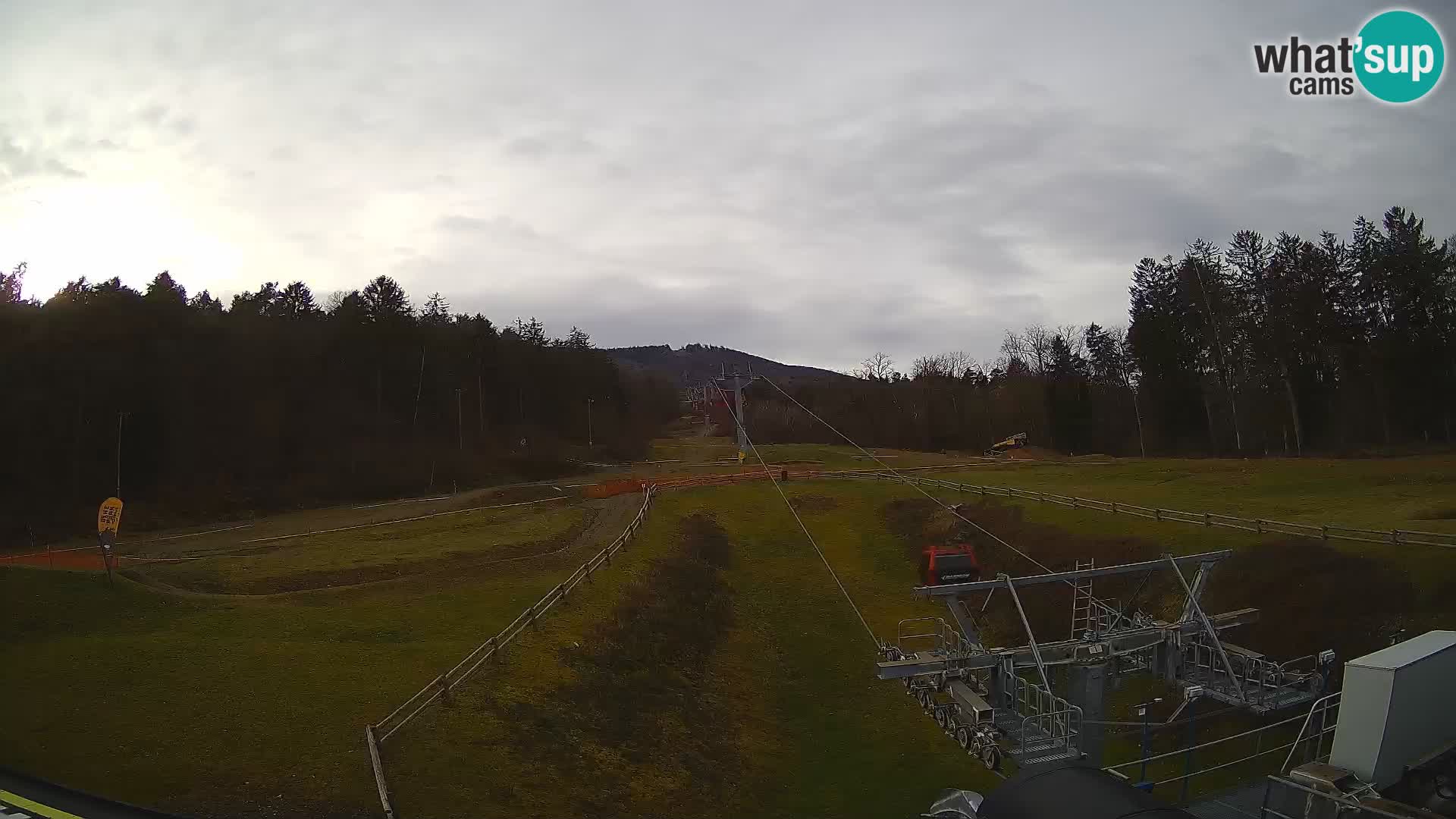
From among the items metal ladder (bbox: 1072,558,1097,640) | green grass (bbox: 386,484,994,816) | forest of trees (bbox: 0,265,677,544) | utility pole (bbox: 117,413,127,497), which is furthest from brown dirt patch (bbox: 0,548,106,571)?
metal ladder (bbox: 1072,558,1097,640)

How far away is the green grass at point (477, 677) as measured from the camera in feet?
51.1

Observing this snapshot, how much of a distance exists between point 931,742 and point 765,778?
5.35 m

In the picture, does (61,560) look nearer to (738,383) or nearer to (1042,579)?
(738,383)

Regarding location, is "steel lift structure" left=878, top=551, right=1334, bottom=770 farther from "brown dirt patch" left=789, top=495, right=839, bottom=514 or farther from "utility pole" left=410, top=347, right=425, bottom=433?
"utility pole" left=410, top=347, right=425, bottom=433

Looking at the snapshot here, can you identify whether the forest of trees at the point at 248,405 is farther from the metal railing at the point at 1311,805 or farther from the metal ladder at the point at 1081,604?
the metal railing at the point at 1311,805

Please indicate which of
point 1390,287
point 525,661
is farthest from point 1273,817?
point 1390,287

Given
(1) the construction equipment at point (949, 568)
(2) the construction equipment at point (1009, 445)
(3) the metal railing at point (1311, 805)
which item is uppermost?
(2) the construction equipment at point (1009, 445)

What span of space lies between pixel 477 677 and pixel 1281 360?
6558cm

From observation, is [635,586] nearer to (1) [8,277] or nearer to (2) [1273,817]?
(2) [1273,817]

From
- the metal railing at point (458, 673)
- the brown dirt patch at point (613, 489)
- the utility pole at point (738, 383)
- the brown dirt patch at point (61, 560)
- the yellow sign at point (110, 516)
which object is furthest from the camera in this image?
the brown dirt patch at point (613, 489)

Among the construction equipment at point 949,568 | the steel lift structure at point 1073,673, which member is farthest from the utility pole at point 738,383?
the steel lift structure at point 1073,673

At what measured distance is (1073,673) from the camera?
710 inches

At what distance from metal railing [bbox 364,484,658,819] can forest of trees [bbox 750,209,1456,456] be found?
52335 millimetres

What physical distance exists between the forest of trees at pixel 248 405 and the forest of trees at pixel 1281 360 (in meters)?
52.1
